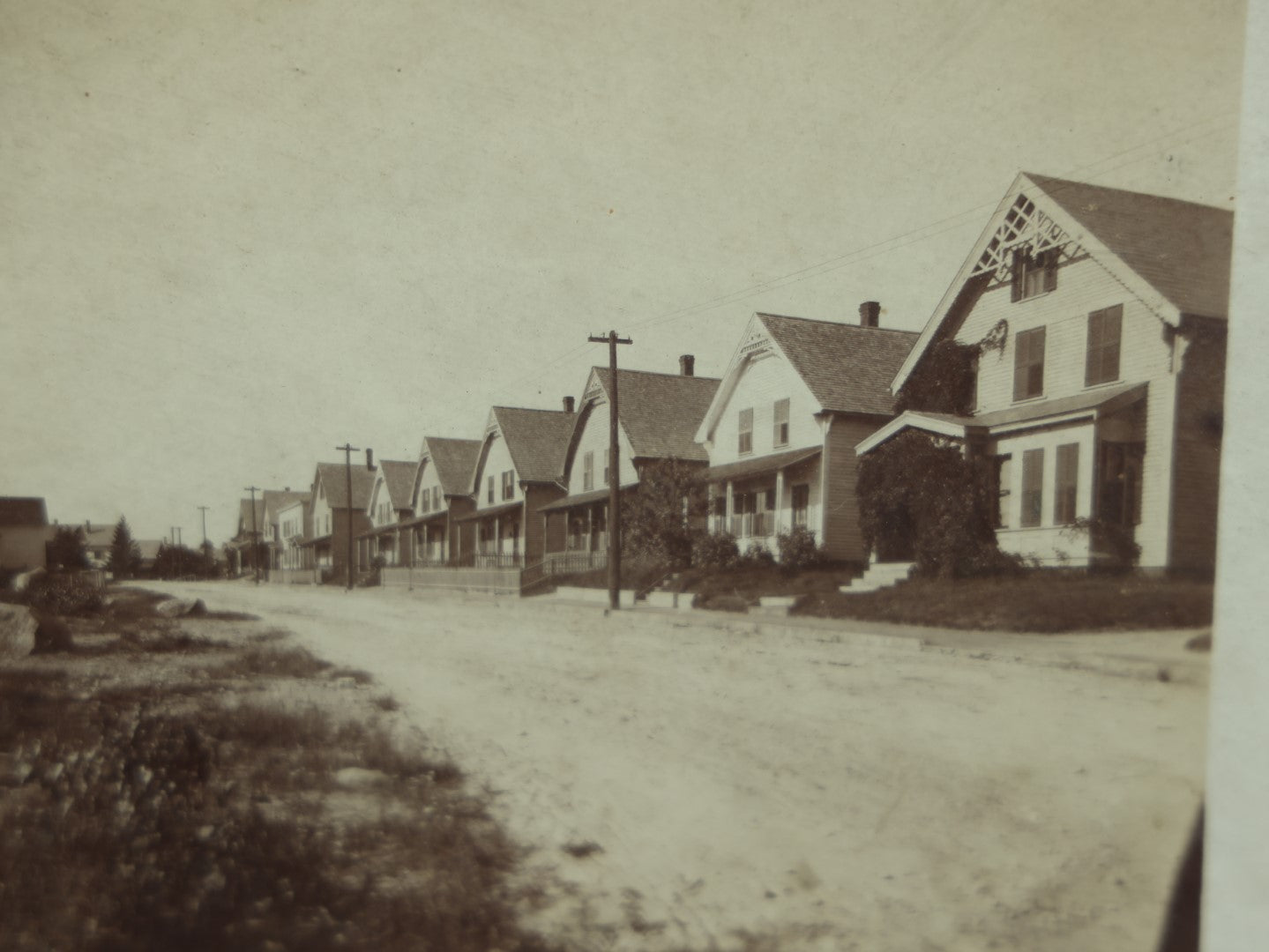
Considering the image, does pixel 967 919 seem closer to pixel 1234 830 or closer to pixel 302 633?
pixel 1234 830

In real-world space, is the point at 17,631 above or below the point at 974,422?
below

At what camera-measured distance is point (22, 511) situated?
5.80 m

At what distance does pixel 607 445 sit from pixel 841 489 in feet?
40.7

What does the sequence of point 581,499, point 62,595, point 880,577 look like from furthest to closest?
point 581,499 → point 880,577 → point 62,595

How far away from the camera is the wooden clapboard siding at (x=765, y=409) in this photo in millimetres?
24609

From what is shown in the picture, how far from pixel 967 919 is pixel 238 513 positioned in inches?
3871

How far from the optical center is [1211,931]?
2488mm

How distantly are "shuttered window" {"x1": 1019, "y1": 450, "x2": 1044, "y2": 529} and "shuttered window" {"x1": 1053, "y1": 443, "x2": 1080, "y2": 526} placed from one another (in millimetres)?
598

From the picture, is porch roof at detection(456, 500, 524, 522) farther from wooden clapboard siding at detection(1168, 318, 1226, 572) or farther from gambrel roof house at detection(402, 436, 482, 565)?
wooden clapboard siding at detection(1168, 318, 1226, 572)

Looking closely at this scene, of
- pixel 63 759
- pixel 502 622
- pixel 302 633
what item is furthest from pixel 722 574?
pixel 63 759

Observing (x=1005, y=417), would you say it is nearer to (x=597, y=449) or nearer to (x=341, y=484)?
(x=597, y=449)

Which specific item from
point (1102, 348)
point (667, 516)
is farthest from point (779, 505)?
point (1102, 348)

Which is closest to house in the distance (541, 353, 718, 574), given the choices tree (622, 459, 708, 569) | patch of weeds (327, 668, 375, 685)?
tree (622, 459, 708, 569)

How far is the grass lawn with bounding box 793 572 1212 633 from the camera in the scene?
3141mm
